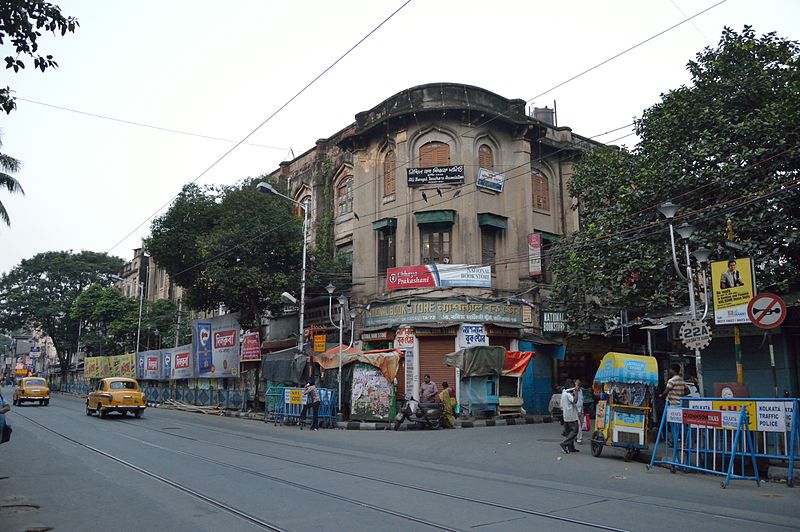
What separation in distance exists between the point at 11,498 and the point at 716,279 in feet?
43.2

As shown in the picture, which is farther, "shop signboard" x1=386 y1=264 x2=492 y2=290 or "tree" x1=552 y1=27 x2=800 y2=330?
"shop signboard" x1=386 y1=264 x2=492 y2=290

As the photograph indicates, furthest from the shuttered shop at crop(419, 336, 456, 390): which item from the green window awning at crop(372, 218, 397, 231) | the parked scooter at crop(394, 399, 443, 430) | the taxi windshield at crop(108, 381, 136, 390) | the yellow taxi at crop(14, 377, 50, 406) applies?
the yellow taxi at crop(14, 377, 50, 406)

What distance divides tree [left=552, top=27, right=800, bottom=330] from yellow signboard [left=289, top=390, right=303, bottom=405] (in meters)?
10.5

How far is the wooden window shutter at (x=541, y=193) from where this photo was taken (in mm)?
28906

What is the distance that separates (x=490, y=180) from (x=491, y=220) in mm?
1821

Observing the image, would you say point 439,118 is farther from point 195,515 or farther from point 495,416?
point 195,515

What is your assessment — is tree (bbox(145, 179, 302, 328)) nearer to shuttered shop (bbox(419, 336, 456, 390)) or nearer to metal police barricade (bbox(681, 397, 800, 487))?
shuttered shop (bbox(419, 336, 456, 390))

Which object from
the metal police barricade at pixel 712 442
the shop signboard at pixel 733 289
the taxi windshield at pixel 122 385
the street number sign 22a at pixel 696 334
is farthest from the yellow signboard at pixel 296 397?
the shop signboard at pixel 733 289

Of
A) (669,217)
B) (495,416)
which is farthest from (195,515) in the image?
(495,416)

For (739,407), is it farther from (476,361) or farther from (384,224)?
(384,224)

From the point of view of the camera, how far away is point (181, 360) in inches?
1414

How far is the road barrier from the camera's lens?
21734mm

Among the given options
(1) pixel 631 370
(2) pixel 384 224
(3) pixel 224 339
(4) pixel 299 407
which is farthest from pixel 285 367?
(1) pixel 631 370

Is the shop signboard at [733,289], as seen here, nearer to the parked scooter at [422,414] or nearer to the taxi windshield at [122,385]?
the parked scooter at [422,414]
